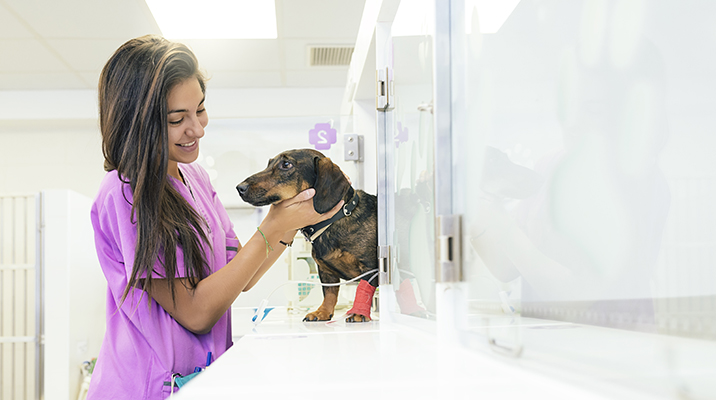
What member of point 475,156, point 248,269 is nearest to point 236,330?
point 248,269

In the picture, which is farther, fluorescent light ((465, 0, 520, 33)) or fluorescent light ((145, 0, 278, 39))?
fluorescent light ((145, 0, 278, 39))

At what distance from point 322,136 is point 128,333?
1.50 m

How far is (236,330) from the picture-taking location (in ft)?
8.43

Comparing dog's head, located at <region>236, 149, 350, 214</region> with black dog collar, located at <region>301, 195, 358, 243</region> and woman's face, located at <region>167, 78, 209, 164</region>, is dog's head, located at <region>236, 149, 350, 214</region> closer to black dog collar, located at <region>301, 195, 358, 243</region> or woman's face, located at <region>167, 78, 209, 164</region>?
black dog collar, located at <region>301, 195, 358, 243</region>

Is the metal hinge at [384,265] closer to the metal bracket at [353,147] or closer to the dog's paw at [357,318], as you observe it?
the dog's paw at [357,318]

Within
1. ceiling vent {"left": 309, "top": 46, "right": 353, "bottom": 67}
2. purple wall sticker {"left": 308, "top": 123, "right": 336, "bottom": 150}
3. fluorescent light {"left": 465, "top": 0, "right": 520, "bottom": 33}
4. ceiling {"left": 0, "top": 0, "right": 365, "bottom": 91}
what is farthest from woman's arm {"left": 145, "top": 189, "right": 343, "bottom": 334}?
ceiling vent {"left": 309, "top": 46, "right": 353, "bottom": 67}

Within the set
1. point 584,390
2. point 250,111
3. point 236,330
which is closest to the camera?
point 584,390

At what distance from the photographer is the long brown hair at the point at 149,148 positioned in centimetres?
97

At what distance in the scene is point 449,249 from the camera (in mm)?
630

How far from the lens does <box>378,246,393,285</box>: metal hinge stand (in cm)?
116

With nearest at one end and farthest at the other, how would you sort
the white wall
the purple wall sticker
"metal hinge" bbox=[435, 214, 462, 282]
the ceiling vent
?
"metal hinge" bbox=[435, 214, 462, 282]
the purple wall sticker
the ceiling vent
the white wall

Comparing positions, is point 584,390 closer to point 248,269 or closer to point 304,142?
point 248,269

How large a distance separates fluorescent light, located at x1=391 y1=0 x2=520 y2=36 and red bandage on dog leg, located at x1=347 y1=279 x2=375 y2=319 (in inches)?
23.3

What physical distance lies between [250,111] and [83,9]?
156 cm
